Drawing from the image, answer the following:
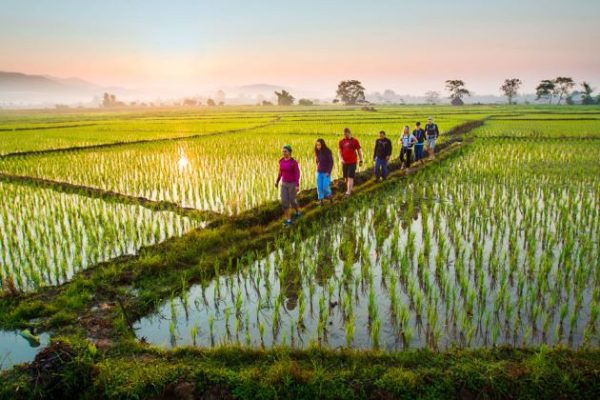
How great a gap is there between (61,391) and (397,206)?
6767mm

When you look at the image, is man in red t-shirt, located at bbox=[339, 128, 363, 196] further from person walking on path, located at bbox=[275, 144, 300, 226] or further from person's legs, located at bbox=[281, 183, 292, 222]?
person's legs, located at bbox=[281, 183, 292, 222]

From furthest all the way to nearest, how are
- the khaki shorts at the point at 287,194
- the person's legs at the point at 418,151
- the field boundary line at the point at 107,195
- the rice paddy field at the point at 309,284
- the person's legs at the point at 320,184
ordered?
the person's legs at the point at 418,151
the person's legs at the point at 320,184
the field boundary line at the point at 107,195
the khaki shorts at the point at 287,194
the rice paddy field at the point at 309,284

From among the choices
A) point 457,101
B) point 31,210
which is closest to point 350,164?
point 31,210

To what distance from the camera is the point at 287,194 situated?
7.52 metres

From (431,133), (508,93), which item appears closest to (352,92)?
(508,93)

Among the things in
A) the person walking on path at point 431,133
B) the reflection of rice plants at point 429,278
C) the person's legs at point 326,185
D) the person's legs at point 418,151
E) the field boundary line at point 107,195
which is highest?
the person walking on path at point 431,133

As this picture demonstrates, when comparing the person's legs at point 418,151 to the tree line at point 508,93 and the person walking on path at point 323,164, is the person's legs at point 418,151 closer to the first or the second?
the person walking on path at point 323,164

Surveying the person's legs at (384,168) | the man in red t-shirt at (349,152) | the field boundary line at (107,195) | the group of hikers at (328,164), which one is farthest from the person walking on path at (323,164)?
the person's legs at (384,168)

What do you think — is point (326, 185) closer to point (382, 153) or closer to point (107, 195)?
point (382, 153)

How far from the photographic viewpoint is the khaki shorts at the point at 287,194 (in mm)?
7406

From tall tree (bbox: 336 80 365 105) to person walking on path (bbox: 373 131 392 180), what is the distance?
92931 millimetres

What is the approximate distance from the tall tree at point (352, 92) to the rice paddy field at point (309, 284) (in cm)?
9322

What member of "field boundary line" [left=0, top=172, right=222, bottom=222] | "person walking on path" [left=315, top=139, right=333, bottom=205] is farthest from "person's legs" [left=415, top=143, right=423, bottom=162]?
"field boundary line" [left=0, top=172, right=222, bottom=222]

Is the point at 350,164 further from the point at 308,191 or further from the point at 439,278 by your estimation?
the point at 439,278
